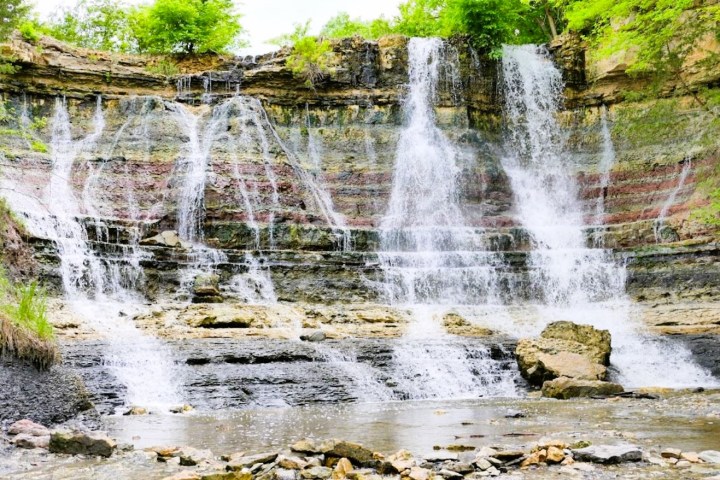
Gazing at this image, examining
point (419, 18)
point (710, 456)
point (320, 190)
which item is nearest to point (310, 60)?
point (320, 190)

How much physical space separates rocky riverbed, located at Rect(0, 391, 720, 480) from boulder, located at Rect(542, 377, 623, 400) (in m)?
1.26

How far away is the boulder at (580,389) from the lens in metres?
11.9

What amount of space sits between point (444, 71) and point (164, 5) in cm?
1297

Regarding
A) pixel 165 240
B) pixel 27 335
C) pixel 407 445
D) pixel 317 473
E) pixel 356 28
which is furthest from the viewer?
pixel 356 28

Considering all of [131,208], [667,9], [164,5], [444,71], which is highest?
[164,5]

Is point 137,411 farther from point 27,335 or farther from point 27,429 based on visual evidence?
point 27,429

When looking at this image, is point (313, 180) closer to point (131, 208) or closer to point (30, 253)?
point (131, 208)

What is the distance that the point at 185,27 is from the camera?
30047mm

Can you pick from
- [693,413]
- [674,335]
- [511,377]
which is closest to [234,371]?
[511,377]

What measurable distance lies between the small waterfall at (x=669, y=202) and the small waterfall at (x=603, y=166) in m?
2.04

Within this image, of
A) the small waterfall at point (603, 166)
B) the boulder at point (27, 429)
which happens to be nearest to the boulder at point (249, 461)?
the boulder at point (27, 429)

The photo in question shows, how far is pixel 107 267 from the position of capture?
18656mm

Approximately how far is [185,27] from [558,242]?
19.0m

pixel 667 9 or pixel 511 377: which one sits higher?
pixel 667 9
